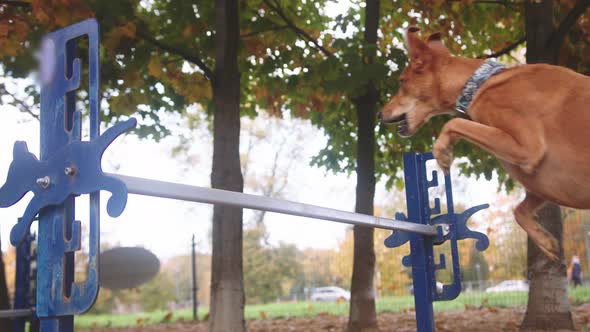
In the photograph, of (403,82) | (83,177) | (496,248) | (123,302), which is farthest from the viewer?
(123,302)

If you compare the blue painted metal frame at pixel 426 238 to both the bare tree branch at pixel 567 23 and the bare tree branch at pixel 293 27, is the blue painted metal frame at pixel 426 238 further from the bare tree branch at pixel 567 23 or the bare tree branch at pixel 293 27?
the bare tree branch at pixel 293 27

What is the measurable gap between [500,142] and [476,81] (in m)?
0.36

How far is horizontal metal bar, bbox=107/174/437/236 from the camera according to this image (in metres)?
2.03

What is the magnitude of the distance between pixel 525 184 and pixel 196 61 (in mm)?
4823

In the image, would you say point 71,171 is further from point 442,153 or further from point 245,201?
point 442,153

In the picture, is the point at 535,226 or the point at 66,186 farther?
the point at 535,226

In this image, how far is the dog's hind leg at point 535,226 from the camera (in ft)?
9.73

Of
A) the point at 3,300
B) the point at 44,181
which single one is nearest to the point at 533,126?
the point at 44,181

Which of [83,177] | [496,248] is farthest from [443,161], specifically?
[496,248]

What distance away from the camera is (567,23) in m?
6.80

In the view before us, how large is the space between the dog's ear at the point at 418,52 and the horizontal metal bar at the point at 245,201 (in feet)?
2.67

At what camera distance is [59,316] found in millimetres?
2021

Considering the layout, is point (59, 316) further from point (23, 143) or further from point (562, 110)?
point (562, 110)

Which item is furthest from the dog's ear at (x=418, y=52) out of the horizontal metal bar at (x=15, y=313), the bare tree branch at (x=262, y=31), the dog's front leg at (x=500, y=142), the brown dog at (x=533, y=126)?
the bare tree branch at (x=262, y=31)
